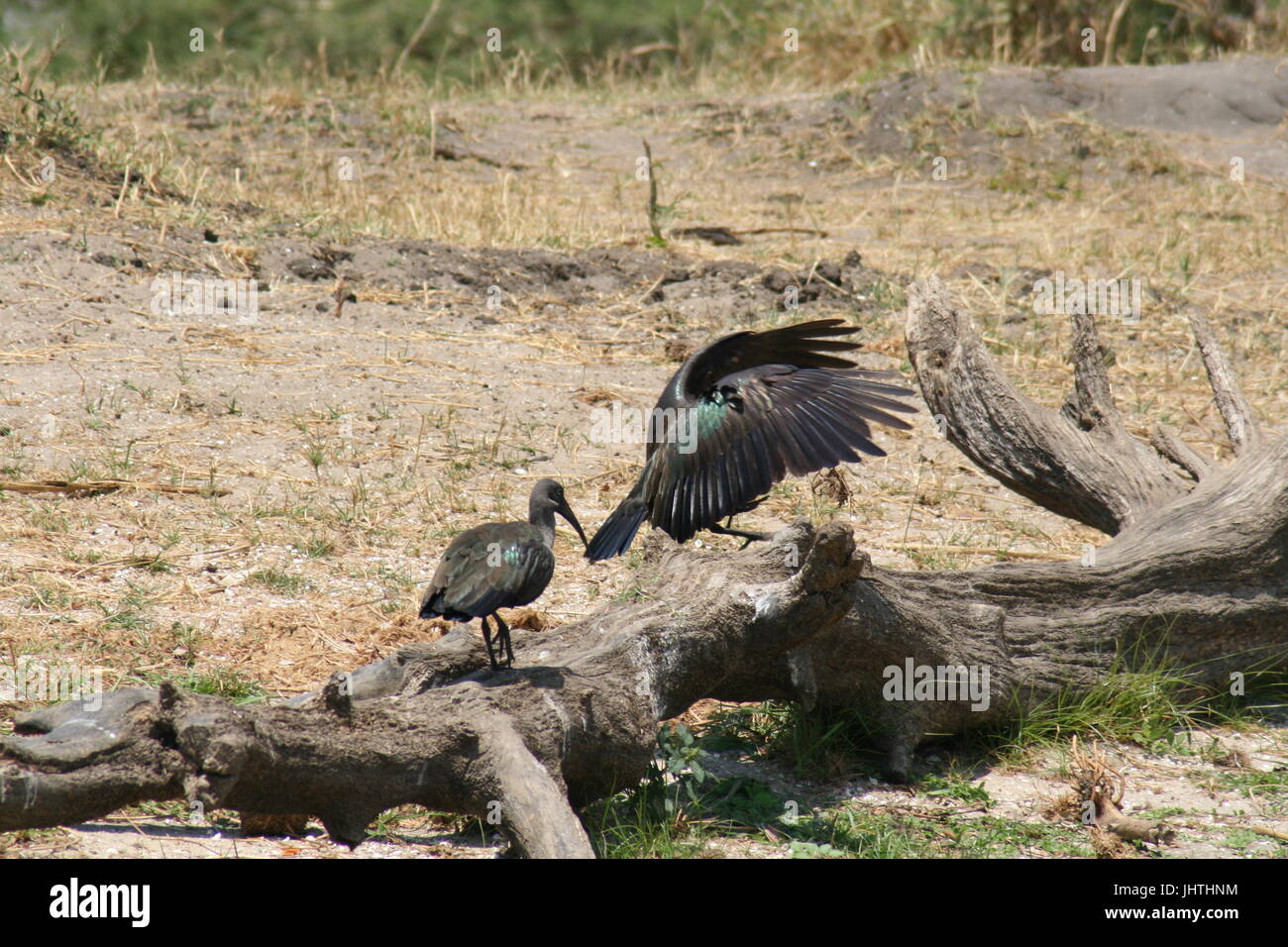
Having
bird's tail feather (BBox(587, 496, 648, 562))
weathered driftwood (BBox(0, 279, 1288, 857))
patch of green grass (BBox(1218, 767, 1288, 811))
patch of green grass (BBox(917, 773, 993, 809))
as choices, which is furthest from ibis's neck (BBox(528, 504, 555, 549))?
patch of green grass (BBox(1218, 767, 1288, 811))

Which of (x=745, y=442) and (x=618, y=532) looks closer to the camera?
(x=618, y=532)

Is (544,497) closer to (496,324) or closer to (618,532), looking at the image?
(618,532)

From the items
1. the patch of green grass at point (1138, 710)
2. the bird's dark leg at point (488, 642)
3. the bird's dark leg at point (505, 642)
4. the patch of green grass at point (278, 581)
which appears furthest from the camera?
the patch of green grass at point (278, 581)

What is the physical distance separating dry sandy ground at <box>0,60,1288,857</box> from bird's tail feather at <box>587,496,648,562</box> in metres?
0.90

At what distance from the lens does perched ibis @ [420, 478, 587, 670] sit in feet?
11.5

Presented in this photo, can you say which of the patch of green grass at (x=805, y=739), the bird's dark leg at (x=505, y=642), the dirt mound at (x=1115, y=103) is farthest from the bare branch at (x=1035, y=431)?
the dirt mound at (x=1115, y=103)

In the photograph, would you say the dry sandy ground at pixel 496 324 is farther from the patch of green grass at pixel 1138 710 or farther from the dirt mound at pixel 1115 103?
the patch of green grass at pixel 1138 710

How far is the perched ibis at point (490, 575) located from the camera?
3492 mm

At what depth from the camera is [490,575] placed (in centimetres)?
357

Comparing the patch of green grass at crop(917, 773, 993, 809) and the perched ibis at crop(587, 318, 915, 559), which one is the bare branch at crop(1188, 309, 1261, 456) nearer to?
the perched ibis at crop(587, 318, 915, 559)

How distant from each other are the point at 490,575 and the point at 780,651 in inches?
35.6

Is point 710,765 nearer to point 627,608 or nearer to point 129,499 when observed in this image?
→ point 627,608

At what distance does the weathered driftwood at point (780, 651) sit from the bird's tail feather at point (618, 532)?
0.16 m

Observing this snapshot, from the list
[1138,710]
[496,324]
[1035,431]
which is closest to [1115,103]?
[496,324]
